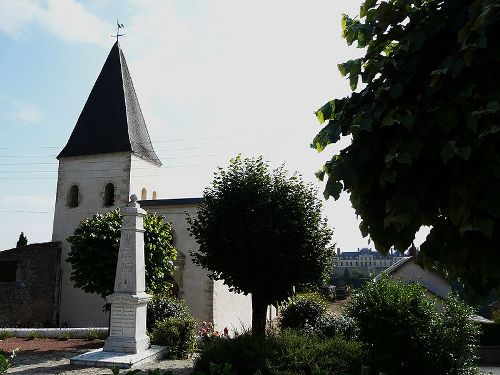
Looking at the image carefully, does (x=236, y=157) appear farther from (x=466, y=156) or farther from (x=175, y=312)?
(x=466, y=156)

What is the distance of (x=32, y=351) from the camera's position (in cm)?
1217

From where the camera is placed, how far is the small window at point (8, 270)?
22.7 m

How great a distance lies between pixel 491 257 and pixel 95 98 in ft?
93.2

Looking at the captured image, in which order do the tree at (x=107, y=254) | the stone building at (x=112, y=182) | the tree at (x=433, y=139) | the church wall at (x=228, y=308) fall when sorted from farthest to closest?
1. the stone building at (x=112, y=182)
2. the church wall at (x=228, y=308)
3. the tree at (x=107, y=254)
4. the tree at (x=433, y=139)

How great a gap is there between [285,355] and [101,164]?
21534 millimetres

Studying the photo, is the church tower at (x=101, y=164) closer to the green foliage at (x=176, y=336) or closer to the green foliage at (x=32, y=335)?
the green foliage at (x=32, y=335)

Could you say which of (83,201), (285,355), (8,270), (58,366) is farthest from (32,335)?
(83,201)

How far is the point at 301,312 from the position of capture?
50.2ft

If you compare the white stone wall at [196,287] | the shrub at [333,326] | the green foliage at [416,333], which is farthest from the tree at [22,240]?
the green foliage at [416,333]

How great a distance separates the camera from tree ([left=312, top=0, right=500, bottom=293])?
2.33 metres

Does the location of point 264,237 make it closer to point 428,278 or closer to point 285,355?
point 285,355

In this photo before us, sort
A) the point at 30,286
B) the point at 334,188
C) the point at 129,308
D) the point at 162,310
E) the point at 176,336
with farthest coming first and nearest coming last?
the point at 30,286
the point at 162,310
the point at 176,336
the point at 129,308
the point at 334,188

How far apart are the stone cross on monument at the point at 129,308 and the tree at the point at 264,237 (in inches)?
103

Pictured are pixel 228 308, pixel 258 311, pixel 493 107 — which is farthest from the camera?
pixel 228 308
